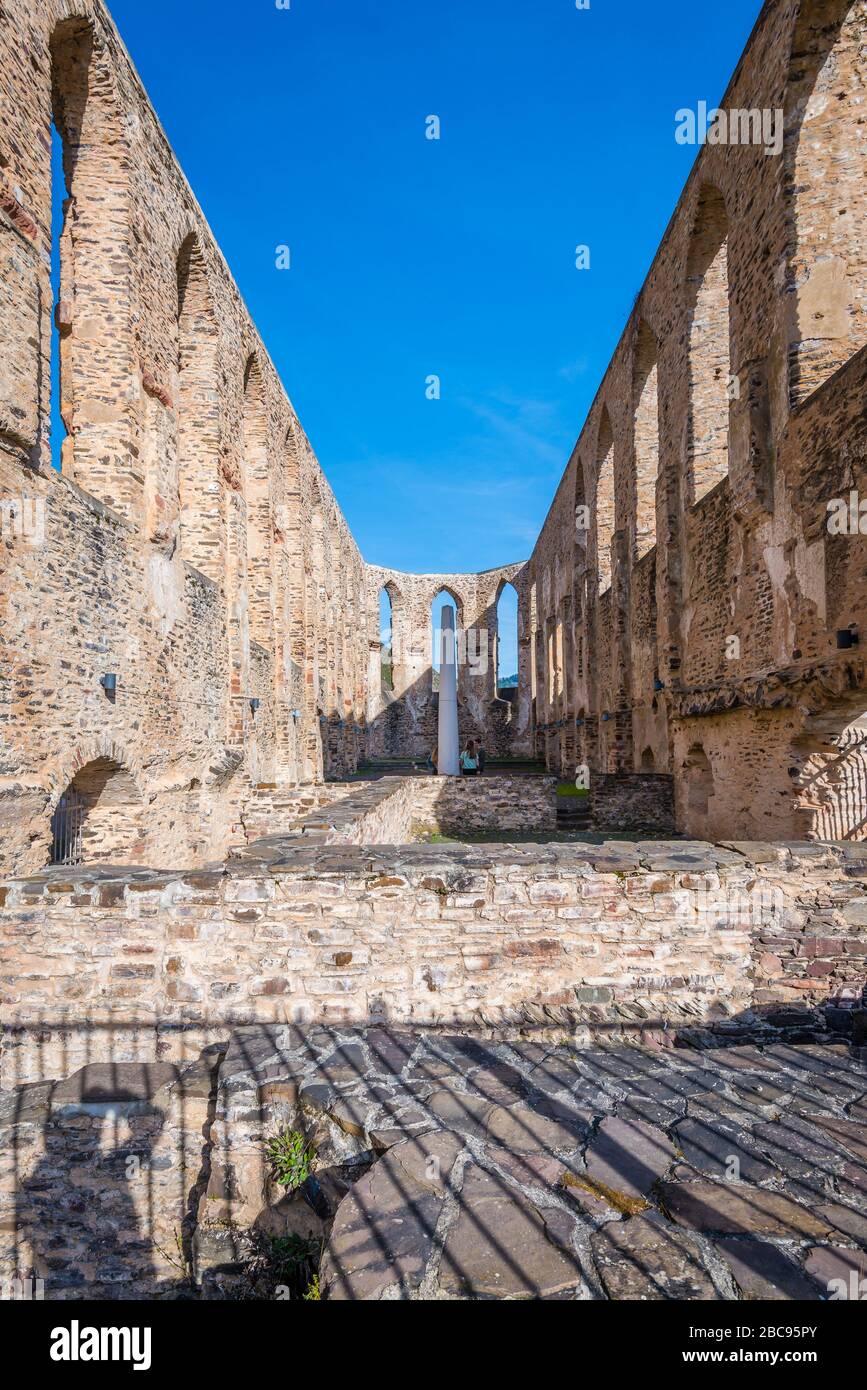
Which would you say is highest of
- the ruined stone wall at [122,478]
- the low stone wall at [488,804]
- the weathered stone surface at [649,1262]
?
the ruined stone wall at [122,478]

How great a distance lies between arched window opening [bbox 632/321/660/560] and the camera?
14.7 metres

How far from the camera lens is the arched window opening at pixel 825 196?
735cm

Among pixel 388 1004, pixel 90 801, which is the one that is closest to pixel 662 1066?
pixel 388 1004

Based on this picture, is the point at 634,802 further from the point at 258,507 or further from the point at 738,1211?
the point at 738,1211

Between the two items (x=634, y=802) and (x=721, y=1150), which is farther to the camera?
(x=634, y=802)

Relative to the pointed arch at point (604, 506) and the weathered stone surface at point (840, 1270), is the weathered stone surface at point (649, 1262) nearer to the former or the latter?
the weathered stone surface at point (840, 1270)

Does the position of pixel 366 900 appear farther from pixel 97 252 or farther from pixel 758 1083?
pixel 97 252

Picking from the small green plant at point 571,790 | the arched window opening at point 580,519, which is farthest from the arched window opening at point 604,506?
the small green plant at point 571,790

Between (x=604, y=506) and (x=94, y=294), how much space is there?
1413cm

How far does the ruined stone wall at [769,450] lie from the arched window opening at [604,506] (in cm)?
467

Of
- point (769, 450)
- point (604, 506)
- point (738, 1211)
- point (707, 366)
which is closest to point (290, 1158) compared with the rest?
point (738, 1211)

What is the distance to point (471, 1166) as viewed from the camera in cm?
267

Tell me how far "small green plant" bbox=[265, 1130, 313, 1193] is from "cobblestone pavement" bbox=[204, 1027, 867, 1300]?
6 centimetres

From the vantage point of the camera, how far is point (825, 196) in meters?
7.50
